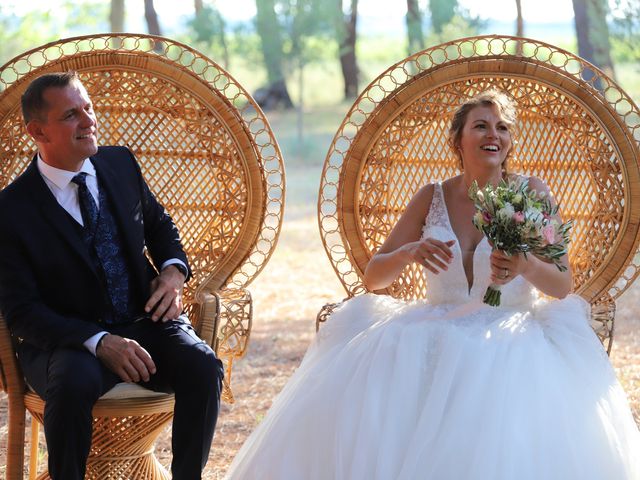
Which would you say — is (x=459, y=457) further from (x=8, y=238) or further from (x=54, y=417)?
(x=8, y=238)

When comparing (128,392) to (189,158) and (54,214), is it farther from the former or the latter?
(189,158)

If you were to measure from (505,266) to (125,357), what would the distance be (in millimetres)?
1215

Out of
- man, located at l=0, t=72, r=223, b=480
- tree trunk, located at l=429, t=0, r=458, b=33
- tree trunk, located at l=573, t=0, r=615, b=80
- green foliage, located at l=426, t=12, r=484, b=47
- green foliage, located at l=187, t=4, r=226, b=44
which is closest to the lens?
man, located at l=0, t=72, r=223, b=480

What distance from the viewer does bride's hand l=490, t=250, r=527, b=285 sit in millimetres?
2986

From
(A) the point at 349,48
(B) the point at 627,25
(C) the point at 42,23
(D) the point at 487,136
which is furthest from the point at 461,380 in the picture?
(C) the point at 42,23

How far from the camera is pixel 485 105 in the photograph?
332 centimetres

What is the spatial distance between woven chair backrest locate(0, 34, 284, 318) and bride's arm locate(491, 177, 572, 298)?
0.99m

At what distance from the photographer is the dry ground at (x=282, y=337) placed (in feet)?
14.7

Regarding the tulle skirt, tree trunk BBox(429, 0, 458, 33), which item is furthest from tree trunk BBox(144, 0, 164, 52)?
the tulle skirt

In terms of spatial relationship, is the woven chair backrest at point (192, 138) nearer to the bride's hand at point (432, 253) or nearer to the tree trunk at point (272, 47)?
the bride's hand at point (432, 253)

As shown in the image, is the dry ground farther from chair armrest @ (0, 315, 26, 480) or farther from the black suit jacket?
the black suit jacket

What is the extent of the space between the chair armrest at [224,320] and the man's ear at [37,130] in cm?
80

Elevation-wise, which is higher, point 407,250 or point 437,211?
point 437,211

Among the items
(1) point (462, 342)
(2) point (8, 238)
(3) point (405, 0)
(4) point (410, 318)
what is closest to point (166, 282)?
(2) point (8, 238)
